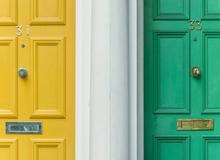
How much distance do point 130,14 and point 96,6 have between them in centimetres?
32

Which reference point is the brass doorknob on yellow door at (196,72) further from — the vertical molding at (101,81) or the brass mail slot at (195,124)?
the vertical molding at (101,81)

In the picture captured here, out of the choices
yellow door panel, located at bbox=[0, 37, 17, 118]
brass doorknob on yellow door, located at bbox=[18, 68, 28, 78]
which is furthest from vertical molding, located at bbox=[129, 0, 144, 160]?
yellow door panel, located at bbox=[0, 37, 17, 118]

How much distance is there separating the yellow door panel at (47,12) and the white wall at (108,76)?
23 centimetres

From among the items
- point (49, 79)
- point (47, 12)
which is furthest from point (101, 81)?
point (47, 12)

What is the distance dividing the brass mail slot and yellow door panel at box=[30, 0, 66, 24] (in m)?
1.41

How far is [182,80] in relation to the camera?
3.76 m

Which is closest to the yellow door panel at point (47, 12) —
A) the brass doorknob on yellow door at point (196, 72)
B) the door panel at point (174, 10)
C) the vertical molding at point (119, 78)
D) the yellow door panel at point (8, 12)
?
the yellow door panel at point (8, 12)

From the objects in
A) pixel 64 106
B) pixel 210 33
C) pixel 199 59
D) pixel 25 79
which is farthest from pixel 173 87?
pixel 25 79

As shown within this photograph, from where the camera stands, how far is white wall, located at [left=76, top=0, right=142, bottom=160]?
3.48 metres

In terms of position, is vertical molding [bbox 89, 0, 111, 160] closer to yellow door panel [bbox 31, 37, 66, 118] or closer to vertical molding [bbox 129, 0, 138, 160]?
vertical molding [bbox 129, 0, 138, 160]

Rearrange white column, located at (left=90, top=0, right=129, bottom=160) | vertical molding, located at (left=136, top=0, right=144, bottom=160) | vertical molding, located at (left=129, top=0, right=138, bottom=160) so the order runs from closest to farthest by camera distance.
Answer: white column, located at (left=90, top=0, right=129, bottom=160)
vertical molding, located at (left=129, top=0, right=138, bottom=160)
vertical molding, located at (left=136, top=0, right=144, bottom=160)

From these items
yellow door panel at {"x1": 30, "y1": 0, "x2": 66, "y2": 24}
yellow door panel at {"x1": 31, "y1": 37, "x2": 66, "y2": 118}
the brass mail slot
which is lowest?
the brass mail slot

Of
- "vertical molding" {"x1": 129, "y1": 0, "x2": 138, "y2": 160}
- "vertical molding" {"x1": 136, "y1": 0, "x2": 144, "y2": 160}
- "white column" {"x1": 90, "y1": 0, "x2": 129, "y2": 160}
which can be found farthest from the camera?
"vertical molding" {"x1": 136, "y1": 0, "x2": 144, "y2": 160}

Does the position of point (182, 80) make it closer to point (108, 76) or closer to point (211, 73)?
point (211, 73)
